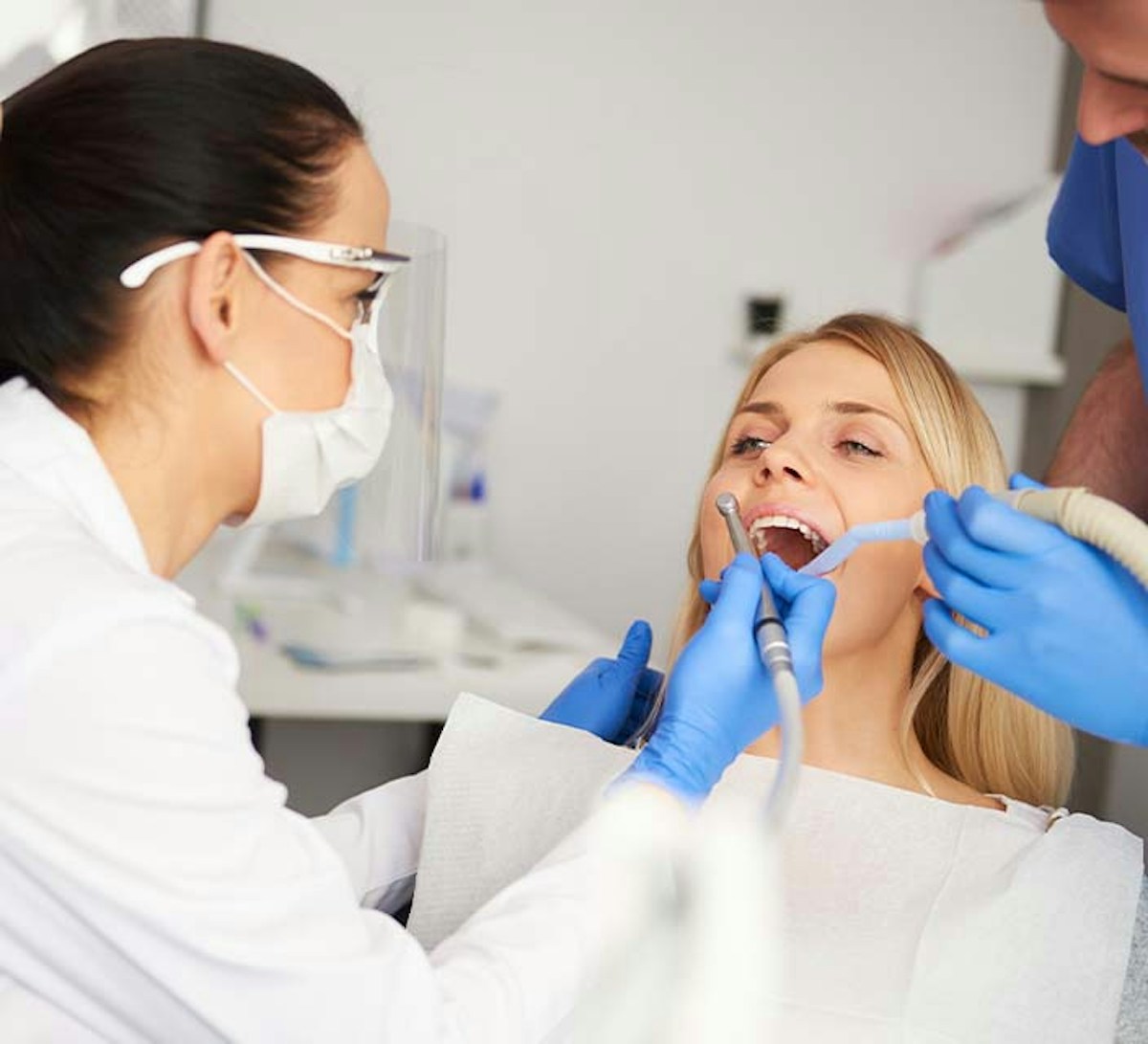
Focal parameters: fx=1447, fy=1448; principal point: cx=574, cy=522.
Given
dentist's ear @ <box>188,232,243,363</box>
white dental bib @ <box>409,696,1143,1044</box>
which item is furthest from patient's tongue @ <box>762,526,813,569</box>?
dentist's ear @ <box>188,232,243,363</box>

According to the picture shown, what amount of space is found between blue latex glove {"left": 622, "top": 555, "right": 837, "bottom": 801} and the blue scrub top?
43 cm

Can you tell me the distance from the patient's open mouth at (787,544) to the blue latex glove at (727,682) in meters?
0.20

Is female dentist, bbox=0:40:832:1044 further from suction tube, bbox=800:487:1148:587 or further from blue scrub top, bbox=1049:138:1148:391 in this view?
blue scrub top, bbox=1049:138:1148:391

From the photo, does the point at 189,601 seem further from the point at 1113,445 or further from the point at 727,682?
the point at 1113,445

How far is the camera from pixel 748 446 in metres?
1.51

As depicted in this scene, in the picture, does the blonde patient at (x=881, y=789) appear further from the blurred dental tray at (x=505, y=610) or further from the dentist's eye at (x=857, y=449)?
the blurred dental tray at (x=505, y=610)

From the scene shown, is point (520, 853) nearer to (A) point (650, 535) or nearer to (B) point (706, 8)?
(A) point (650, 535)

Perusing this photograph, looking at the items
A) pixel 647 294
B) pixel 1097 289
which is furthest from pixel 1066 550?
pixel 647 294

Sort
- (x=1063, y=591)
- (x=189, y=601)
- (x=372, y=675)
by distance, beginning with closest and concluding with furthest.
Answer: (x=189, y=601) < (x=1063, y=591) < (x=372, y=675)

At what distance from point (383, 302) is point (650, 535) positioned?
6.38ft

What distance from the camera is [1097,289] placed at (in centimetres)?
163

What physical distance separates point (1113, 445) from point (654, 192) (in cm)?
174

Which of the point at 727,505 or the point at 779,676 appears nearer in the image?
the point at 779,676

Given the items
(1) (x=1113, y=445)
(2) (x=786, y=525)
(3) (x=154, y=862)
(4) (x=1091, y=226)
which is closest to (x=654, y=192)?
(4) (x=1091, y=226)
